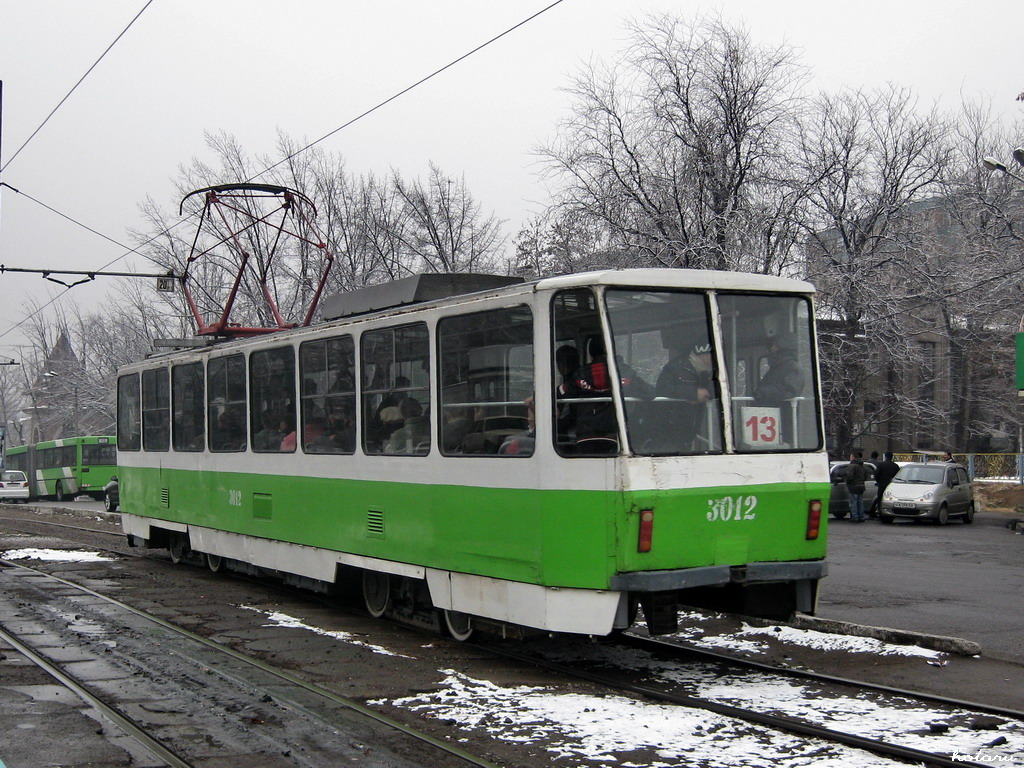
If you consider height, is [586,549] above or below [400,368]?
below

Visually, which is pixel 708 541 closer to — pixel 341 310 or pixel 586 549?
pixel 586 549

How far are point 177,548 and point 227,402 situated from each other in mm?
3476

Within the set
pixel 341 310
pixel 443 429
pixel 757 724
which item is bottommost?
pixel 757 724

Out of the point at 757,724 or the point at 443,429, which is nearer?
the point at 757,724

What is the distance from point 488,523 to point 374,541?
180cm

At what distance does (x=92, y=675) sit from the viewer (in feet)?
26.4

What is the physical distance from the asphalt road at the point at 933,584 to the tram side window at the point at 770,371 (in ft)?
7.89

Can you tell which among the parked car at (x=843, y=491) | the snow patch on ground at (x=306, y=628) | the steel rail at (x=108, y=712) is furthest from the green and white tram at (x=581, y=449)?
the parked car at (x=843, y=491)

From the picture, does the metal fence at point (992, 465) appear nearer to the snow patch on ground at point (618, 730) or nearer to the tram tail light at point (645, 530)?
the tram tail light at point (645, 530)

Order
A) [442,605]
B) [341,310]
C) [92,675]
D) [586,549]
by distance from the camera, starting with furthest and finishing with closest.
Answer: [341,310]
[442,605]
[92,675]
[586,549]

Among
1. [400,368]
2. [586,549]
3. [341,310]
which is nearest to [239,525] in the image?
[341,310]

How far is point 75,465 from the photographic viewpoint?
47.6 metres

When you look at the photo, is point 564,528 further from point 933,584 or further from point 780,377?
point 933,584

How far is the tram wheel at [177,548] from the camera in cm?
1506
